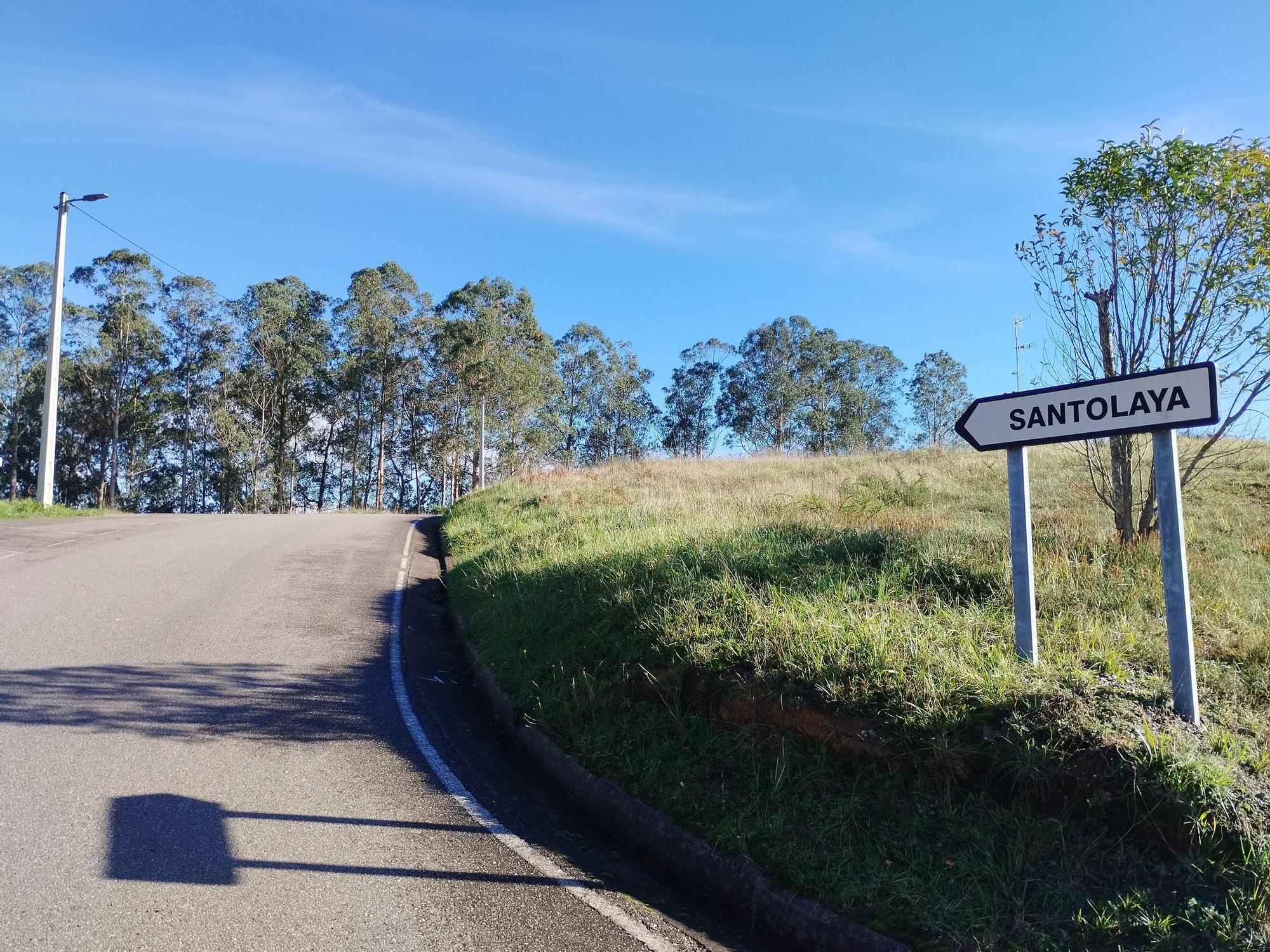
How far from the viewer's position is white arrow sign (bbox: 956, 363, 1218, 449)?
13.8ft

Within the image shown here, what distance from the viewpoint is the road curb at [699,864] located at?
362 centimetres

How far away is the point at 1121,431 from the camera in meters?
4.44

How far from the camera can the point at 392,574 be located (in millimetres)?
12516

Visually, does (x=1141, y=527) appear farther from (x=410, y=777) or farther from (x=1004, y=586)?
(x=410, y=777)

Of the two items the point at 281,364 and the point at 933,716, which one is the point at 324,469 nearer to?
the point at 281,364

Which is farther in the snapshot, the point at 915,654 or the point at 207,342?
the point at 207,342

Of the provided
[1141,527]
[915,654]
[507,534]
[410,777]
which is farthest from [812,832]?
[507,534]

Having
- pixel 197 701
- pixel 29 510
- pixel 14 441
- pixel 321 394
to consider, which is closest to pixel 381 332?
pixel 321 394

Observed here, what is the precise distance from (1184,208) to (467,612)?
26.9ft

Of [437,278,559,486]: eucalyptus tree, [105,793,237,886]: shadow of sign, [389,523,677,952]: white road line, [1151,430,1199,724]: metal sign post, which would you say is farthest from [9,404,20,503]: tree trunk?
[1151,430,1199,724]: metal sign post

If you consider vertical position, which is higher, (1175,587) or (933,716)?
(1175,587)

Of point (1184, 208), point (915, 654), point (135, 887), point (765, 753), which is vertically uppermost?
point (1184, 208)

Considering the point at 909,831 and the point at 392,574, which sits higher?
the point at 392,574

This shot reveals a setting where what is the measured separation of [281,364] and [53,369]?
2975 cm
